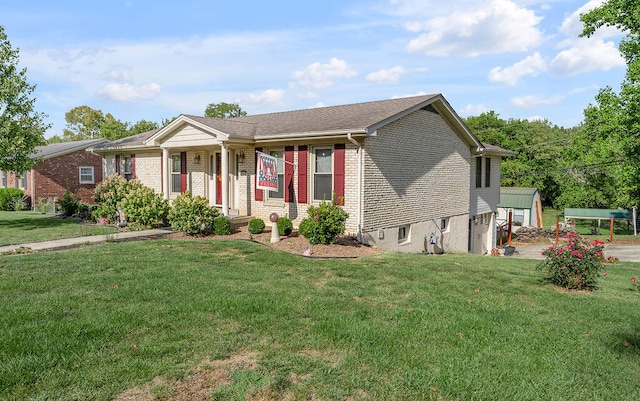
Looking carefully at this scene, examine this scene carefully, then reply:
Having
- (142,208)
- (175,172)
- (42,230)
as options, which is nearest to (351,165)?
(142,208)

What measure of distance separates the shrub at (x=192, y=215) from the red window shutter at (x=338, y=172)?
3844 mm

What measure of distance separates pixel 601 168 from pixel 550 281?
32.0 m

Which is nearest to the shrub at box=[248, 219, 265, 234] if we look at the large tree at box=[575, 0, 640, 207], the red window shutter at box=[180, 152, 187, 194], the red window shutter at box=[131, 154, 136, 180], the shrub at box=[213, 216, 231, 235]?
the shrub at box=[213, 216, 231, 235]

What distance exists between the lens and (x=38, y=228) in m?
14.9

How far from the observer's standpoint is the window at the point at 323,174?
1315 cm

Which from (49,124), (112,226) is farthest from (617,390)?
(49,124)

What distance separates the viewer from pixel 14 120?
50.7 ft

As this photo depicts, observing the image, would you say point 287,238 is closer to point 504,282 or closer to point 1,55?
point 504,282

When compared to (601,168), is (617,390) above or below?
below

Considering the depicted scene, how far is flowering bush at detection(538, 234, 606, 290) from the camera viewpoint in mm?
7727

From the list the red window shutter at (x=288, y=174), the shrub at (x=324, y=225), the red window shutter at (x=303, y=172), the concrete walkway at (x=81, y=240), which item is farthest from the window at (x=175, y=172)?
the shrub at (x=324, y=225)

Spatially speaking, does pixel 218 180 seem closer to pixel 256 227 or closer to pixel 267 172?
pixel 267 172

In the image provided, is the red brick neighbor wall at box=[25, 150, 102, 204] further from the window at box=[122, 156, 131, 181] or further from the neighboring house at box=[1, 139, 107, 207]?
the window at box=[122, 156, 131, 181]

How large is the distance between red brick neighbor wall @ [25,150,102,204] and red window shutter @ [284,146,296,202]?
1816cm
